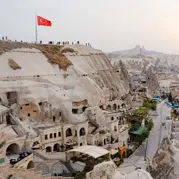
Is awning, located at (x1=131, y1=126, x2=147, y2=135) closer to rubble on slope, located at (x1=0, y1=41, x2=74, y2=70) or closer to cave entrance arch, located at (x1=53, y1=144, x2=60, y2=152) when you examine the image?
cave entrance arch, located at (x1=53, y1=144, x2=60, y2=152)

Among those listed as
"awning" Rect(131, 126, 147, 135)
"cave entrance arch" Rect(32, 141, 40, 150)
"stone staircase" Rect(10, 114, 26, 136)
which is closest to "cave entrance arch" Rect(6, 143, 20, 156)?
"cave entrance arch" Rect(32, 141, 40, 150)

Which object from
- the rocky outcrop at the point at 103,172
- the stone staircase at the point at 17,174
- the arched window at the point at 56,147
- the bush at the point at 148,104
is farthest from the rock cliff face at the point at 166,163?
the bush at the point at 148,104

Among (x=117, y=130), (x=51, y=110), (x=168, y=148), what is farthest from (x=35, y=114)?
(x=168, y=148)

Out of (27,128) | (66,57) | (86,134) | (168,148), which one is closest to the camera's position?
(168,148)

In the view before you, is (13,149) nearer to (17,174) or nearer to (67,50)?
(17,174)

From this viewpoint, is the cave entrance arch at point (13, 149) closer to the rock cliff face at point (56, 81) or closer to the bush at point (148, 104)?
the rock cliff face at point (56, 81)

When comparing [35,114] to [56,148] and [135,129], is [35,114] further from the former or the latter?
[135,129]

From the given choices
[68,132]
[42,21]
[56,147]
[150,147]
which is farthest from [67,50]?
[56,147]
